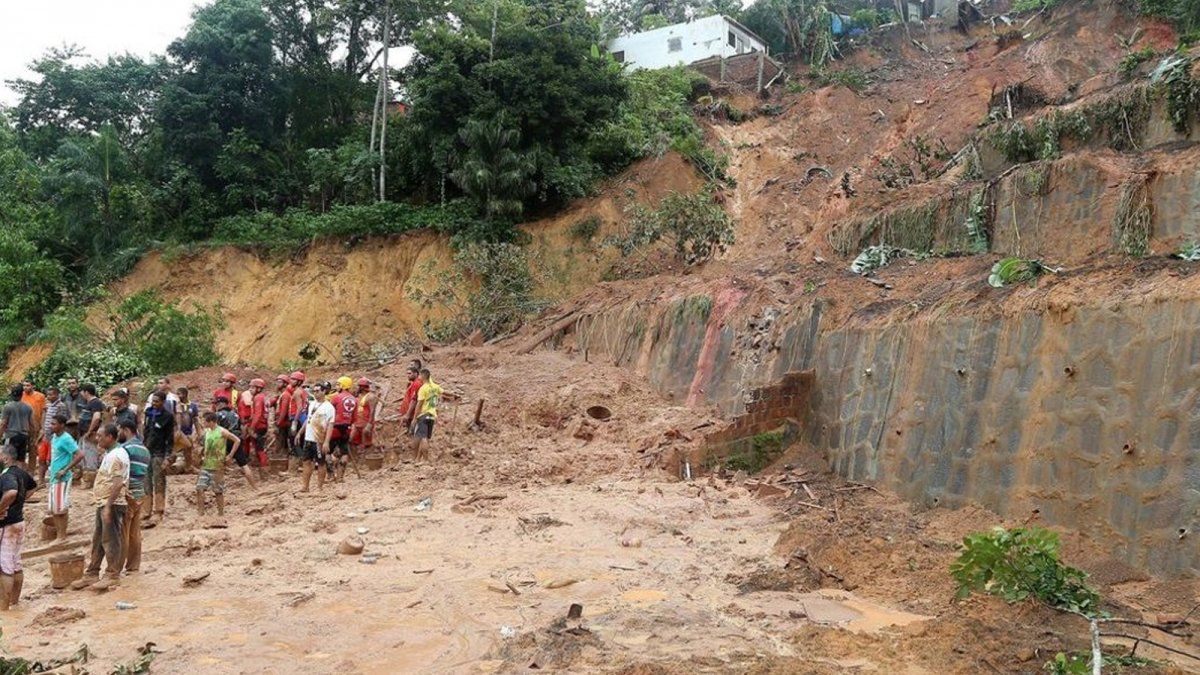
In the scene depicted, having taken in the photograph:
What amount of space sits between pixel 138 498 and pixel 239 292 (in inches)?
736

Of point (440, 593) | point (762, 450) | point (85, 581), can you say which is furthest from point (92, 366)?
point (440, 593)

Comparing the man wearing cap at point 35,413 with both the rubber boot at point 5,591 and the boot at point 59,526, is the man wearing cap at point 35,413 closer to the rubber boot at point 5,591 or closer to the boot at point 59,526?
the boot at point 59,526

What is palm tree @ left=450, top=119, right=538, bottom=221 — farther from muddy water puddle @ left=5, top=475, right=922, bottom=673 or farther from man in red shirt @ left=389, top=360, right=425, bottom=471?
muddy water puddle @ left=5, top=475, right=922, bottom=673

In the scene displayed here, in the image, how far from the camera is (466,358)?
1794cm

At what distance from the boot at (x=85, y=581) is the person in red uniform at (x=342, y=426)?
3.91 meters

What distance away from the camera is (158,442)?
434 inches

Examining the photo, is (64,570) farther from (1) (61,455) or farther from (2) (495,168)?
(2) (495,168)

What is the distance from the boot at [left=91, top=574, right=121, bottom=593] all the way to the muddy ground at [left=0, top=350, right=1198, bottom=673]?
9cm

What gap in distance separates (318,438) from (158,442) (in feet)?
6.31

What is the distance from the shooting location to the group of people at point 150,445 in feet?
28.0

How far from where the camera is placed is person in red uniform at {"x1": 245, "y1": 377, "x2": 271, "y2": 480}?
529 inches

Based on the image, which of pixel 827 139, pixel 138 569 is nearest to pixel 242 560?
pixel 138 569

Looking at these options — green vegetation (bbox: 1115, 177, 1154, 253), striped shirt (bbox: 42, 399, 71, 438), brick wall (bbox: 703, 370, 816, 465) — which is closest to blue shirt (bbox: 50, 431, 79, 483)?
striped shirt (bbox: 42, 399, 71, 438)

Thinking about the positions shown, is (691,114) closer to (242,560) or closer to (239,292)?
(239,292)
